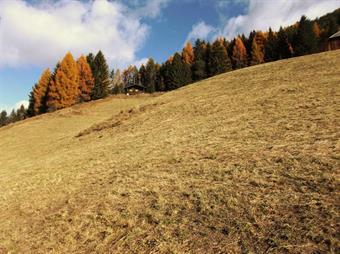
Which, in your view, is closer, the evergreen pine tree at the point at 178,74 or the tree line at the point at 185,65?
the tree line at the point at 185,65

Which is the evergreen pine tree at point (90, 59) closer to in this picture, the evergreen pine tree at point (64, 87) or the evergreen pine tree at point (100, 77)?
the evergreen pine tree at point (100, 77)

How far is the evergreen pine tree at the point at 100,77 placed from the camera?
→ 256 ft

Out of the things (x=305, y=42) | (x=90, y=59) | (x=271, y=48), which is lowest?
(x=305, y=42)

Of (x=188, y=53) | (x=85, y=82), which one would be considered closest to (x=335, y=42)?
(x=85, y=82)

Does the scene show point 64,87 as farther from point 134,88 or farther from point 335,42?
point 335,42

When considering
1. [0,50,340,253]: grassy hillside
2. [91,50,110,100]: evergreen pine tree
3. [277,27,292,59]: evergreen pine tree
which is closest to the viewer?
[0,50,340,253]: grassy hillside

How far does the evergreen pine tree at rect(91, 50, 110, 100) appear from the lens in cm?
7799

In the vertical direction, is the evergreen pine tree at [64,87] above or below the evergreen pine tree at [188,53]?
below

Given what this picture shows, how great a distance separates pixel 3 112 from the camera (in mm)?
135625

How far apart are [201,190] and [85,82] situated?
241 ft

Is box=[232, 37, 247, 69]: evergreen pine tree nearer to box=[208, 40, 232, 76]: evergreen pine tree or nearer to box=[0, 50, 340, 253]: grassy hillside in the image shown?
box=[208, 40, 232, 76]: evergreen pine tree

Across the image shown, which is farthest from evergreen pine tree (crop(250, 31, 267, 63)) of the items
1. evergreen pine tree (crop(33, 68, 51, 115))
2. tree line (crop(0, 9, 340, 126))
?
evergreen pine tree (crop(33, 68, 51, 115))

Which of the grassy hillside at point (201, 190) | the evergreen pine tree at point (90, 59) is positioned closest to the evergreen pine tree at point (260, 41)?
the evergreen pine tree at point (90, 59)

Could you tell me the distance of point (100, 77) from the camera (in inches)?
3125
